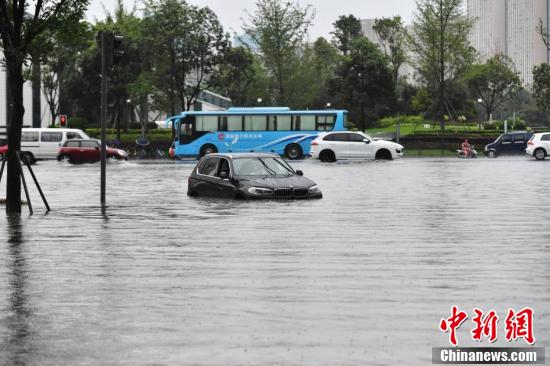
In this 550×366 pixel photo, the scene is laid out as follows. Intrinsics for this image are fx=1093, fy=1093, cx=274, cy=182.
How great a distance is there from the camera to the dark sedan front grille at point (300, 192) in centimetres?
2459

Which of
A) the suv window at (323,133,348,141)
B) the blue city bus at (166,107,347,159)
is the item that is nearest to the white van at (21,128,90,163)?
the blue city bus at (166,107,347,159)

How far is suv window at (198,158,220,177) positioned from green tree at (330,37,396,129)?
2563 inches

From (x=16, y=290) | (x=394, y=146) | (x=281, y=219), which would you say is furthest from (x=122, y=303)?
(x=394, y=146)

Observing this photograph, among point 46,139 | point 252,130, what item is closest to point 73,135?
point 46,139

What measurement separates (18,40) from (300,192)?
751cm

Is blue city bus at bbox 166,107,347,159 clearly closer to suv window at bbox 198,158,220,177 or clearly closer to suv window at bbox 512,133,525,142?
suv window at bbox 512,133,525,142

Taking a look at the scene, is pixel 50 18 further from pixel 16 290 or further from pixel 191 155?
pixel 191 155

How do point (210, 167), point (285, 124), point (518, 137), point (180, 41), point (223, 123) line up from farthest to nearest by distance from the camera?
1. point (180, 41)
2. point (518, 137)
3. point (223, 123)
4. point (285, 124)
5. point (210, 167)

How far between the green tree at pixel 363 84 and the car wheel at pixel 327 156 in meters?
34.1

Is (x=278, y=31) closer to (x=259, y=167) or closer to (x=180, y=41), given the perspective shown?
(x=180, y=41)

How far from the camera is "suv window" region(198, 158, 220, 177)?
2627cm

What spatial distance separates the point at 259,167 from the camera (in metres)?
25.9

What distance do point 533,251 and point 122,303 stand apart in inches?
245

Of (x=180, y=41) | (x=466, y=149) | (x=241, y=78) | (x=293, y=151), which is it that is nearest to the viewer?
(x=293, y=151)
